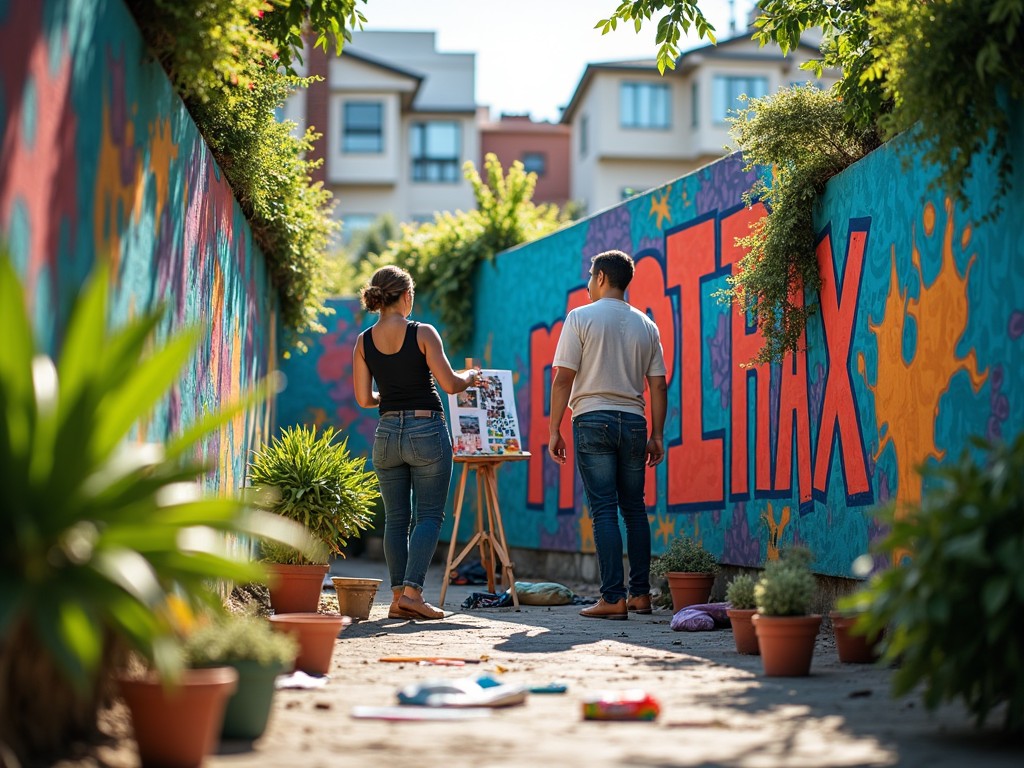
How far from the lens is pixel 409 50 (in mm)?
38656

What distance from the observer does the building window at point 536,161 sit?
38.2m

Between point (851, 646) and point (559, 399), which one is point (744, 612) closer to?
point (851, 646)

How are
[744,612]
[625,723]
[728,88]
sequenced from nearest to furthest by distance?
[625,723]
[744,612]
[728,88]

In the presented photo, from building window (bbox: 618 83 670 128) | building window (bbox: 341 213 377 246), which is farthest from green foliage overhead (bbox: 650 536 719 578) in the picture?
building window (bbox: 341 213 377 246)

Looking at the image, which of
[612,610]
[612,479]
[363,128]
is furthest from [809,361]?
[363,128]

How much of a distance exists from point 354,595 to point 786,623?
3064 mm

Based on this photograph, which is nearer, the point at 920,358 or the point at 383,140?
the point at 920,358

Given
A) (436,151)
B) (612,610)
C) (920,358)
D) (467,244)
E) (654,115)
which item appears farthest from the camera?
(436,151)

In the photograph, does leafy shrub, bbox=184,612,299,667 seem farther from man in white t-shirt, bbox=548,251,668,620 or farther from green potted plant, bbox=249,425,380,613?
man in white t-shirt, bbox=548,251,668,620

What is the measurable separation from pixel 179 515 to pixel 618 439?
4.58m

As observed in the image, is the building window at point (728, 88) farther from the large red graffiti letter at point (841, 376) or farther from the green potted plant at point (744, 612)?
the green potted plant at point (744, 612)

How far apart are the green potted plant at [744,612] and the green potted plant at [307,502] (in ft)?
7.82

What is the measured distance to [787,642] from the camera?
4.93 metres

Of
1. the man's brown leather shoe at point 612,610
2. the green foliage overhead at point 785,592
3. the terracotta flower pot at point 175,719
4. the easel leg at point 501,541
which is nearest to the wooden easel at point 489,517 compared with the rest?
the easel leg at point 501,541
